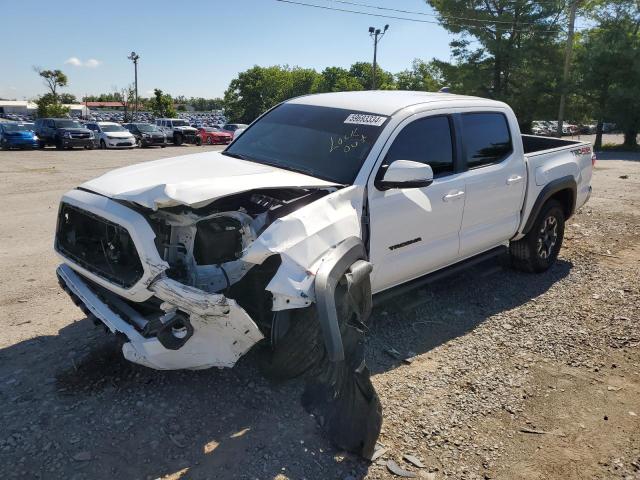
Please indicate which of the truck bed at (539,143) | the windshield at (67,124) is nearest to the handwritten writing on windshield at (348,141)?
the truck bed at (539,143)

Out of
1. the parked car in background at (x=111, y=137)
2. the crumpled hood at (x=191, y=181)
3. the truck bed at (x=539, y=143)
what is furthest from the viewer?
the parked car in background at (x=111, y=137)

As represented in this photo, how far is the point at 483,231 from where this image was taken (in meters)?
4.76

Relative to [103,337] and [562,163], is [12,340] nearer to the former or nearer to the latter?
[103,337]

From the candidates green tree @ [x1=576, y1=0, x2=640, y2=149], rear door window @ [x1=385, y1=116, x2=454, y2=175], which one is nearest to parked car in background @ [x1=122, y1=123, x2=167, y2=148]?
green tree @ [x1=576, y1=0, x2=640, y2=149]

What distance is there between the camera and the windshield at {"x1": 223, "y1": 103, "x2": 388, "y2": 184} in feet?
12.2

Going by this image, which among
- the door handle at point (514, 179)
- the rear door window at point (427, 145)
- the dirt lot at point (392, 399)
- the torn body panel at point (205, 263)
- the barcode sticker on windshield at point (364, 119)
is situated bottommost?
the dirt lot at point (392, 399)

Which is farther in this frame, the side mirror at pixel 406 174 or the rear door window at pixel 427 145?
the rear door window at pixel 427 145

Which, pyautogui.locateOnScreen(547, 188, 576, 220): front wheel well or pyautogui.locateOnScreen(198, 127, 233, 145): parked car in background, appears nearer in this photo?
pyautogui.locateOnScreen(547, 188, 576, 220): front wheel well

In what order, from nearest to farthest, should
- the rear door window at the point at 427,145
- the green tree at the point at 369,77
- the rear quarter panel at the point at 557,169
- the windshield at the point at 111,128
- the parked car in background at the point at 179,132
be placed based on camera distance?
the rear door window at the point at 427,145 → the rear quarter panel at the point at 557,169 → the windshield at the point at 111,128 → the parked car in background at the point at 179,132 → the green tree at the point at 369,77

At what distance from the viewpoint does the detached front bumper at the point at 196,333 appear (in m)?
2.66

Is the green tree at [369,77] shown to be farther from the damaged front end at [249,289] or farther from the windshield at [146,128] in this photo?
the damaged front end at [249,289]

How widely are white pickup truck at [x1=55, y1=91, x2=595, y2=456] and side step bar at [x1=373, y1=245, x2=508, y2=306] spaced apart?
58 mm

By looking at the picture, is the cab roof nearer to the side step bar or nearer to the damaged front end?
the damaged front end

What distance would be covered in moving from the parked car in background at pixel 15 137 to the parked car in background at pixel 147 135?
5.53 meters
